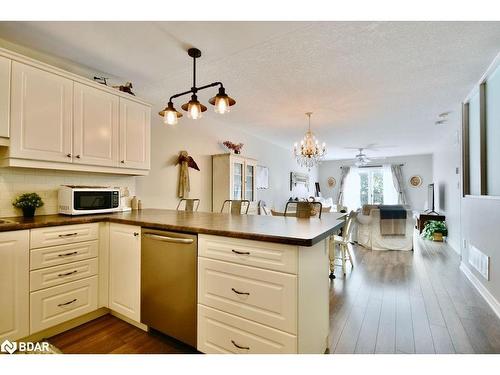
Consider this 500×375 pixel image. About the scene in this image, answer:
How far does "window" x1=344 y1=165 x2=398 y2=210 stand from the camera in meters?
9.27

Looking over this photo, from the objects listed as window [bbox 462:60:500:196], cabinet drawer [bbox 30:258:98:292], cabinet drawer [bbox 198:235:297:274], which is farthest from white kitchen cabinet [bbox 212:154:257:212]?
window [bbox 462:60:500:196]

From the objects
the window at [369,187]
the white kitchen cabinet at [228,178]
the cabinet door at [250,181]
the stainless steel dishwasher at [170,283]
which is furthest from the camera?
the window at [369,187]

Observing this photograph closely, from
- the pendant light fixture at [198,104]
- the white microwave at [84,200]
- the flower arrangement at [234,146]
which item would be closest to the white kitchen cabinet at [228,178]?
the flower arrangement at [234,146]

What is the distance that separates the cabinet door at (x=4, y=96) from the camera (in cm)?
184

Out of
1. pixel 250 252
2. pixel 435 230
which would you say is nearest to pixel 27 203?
pixel 250 252

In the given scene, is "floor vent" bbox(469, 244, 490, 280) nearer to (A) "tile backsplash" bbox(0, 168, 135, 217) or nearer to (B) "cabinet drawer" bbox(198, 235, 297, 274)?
(B) "cabinet drawer" bbox(198, 235, 297, 274)

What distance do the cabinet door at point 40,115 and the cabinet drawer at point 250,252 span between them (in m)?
1.61

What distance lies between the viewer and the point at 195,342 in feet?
5.19

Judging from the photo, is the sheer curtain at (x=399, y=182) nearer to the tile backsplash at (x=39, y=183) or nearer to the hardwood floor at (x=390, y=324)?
the hardwood floor at (x=390, y=324)

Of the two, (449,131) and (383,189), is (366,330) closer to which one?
(449,131)

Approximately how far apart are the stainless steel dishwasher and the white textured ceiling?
1584mm

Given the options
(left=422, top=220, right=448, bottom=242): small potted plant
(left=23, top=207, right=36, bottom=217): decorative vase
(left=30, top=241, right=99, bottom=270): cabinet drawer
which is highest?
(left=23, top=207, right=36, bottom=217): decorative vase

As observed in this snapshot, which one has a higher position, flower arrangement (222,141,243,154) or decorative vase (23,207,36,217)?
flower arrangement (222,141,243,154)

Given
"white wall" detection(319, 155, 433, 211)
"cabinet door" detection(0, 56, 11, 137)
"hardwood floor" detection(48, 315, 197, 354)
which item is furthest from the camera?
"white wall" detection(319, 155, 433, 211)
